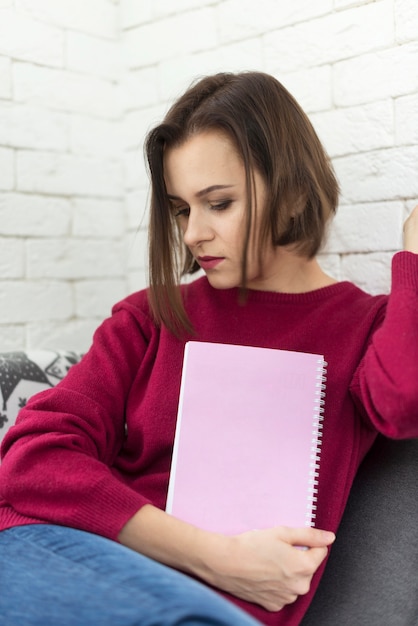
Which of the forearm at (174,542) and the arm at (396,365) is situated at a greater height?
the arm at (396,365)

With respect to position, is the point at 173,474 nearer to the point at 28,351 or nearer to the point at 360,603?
the point at 360,603

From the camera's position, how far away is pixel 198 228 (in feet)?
3.57

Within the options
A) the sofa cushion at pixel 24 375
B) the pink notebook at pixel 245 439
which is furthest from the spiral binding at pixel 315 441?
the sofa cushion at pixel 24 375

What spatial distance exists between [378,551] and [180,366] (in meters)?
0.38

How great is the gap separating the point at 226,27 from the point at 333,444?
86cm

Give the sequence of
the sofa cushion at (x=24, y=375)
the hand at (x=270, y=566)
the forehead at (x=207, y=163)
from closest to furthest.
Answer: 1. the hand at (x=270, y=566)
2. the forehead at (x=207, y=163)
3. the sofa cushion at (x=24, y=375)

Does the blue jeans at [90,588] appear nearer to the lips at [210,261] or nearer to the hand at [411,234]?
the lips at [210,261]

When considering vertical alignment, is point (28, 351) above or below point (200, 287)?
below

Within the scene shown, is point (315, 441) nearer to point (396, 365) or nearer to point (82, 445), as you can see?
point (396, 365)

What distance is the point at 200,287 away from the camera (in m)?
1.23

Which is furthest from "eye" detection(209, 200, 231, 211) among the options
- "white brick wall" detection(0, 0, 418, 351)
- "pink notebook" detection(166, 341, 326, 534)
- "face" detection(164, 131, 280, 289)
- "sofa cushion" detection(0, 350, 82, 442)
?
"sofa cushion" detection(0, 350, 82, 442)

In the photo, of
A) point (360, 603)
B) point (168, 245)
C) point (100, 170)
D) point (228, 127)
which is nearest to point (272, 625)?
point (360, 603)

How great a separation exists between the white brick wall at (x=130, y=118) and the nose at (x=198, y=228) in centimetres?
36

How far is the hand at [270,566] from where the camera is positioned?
913 mm
